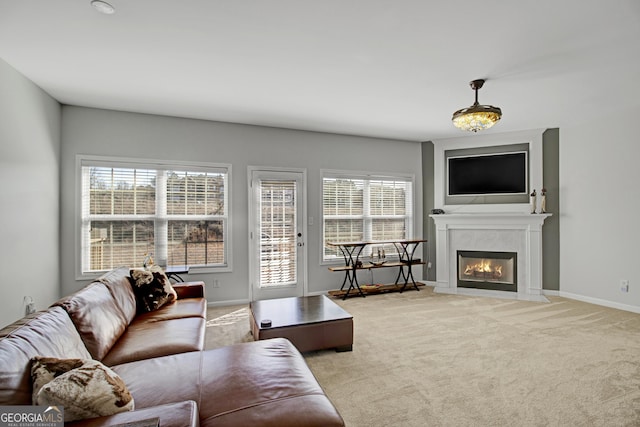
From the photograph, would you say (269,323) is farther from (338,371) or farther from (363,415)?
(363,415)

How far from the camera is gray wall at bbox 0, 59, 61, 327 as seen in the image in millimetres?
2770

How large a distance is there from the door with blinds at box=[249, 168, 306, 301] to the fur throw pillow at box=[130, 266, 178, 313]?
1.60 m

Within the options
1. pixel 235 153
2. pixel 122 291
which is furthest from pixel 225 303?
pixel 235 153

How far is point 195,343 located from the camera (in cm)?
218

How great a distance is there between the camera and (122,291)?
8.75 ft

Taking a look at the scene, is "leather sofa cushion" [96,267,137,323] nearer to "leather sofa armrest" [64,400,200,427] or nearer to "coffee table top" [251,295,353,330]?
"coffee table top" [251,295,353,330]

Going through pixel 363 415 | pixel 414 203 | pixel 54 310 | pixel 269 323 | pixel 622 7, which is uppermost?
pixel 622 7

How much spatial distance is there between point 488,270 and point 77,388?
5.50 m

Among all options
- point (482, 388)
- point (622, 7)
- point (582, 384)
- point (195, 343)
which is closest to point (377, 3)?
point (622, 7)

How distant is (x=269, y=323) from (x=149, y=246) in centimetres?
236

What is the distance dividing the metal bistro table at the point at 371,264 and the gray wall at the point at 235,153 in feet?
0.68

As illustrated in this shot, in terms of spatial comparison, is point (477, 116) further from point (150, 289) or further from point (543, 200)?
point (150, 289)

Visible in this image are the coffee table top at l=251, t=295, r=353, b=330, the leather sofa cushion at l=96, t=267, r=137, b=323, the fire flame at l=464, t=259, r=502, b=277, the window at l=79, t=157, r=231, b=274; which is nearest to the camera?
the leather sofa cushion at l=96, t=267, r=137, b=323

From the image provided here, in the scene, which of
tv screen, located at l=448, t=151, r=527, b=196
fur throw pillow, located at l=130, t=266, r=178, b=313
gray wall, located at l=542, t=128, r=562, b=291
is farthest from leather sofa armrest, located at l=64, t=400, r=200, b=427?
gray wall, located at l=542, t=128, r=562, b=291
